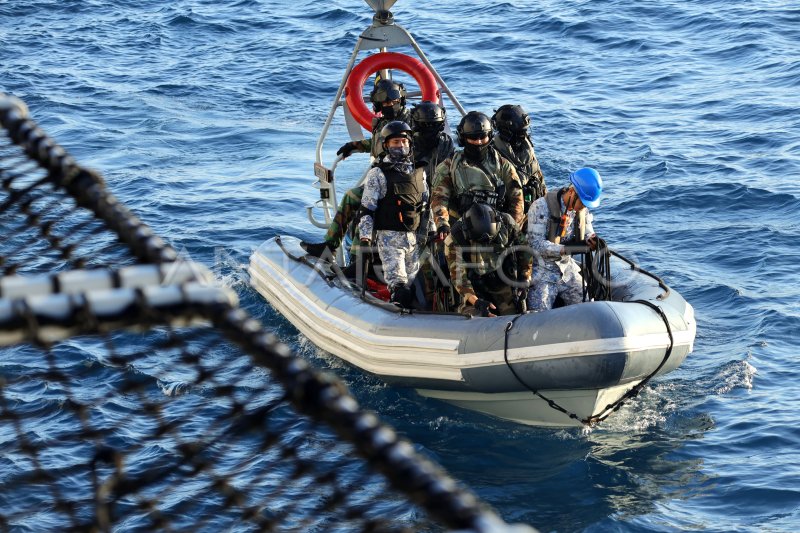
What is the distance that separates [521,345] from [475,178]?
1499mm

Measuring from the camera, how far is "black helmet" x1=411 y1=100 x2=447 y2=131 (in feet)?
30.9

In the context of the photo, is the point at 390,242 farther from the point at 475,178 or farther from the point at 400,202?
the point at 475,178

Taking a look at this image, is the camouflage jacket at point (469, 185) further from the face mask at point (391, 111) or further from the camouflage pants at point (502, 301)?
the face mask at point (391, 111)

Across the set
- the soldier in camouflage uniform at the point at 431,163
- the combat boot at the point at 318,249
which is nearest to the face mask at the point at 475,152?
the soldier in camouflage uniform at the point at 431,163

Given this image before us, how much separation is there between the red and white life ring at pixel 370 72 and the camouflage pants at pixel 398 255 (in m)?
1.67

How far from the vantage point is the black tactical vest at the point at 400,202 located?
866 cm

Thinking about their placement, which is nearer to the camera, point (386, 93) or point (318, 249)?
point (386, 93)

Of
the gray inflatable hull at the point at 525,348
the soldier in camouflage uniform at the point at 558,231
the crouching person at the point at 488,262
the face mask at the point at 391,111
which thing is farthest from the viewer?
the face mask at the point at 391,111

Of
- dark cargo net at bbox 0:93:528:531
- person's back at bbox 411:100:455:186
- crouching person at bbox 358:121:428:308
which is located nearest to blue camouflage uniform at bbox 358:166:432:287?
crouching person at bbox 358:121:428:308

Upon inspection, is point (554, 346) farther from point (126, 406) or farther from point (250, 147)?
point (250, 147)

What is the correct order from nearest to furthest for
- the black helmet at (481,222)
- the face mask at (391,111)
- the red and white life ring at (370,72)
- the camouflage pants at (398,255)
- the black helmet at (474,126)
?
1. the black helmet at (481,222)
2. the black helmet at (474,126)
3. the camouflage pants at (398,255)
4. the face mask at (391,111)
5. the red and white life ring at (370,72)

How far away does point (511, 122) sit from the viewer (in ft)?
30.4

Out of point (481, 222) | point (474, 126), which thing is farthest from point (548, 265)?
point (474, 126)

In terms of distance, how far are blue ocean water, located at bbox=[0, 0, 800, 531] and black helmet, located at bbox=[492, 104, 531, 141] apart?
2304 millimetres
